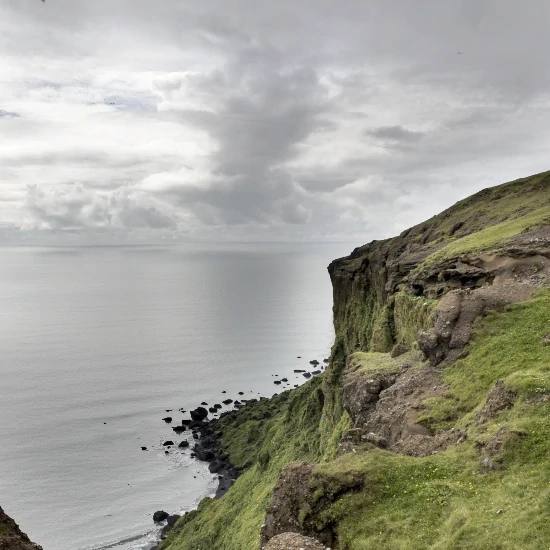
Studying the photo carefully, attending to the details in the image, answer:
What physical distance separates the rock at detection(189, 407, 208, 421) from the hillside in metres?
41.7

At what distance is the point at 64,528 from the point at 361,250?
65.8m

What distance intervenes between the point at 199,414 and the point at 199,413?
1.29 ft

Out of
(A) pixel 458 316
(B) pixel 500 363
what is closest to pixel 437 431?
(B) pixel 500 363

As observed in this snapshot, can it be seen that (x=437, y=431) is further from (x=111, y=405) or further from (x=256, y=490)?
(x=111, y=405)

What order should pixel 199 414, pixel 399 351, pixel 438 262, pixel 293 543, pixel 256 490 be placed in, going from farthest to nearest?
1. pixel 199 414
2. pixel 256 490
3. pixel 438 262
4. pixel 399 351
5. pixel 293 543

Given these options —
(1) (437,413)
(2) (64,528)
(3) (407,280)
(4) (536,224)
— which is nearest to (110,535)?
(2) (64,528)

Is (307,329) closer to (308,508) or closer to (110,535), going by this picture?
(110,535)

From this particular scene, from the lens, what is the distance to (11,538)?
1766 cm

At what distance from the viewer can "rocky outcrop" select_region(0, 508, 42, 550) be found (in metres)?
17.3

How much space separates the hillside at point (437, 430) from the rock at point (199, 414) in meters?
41.7

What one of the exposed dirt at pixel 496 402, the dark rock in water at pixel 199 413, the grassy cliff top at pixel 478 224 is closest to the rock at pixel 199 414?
the dark rock in water at pixel 199 413

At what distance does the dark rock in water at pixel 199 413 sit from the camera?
9750 cm

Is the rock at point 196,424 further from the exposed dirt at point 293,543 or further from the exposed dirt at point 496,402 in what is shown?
the exposed dirt at point 293,543

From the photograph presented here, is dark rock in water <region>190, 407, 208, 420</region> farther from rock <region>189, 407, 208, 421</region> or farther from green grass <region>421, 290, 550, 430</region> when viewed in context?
green grass <region>421, 290, 550, 430</region>
